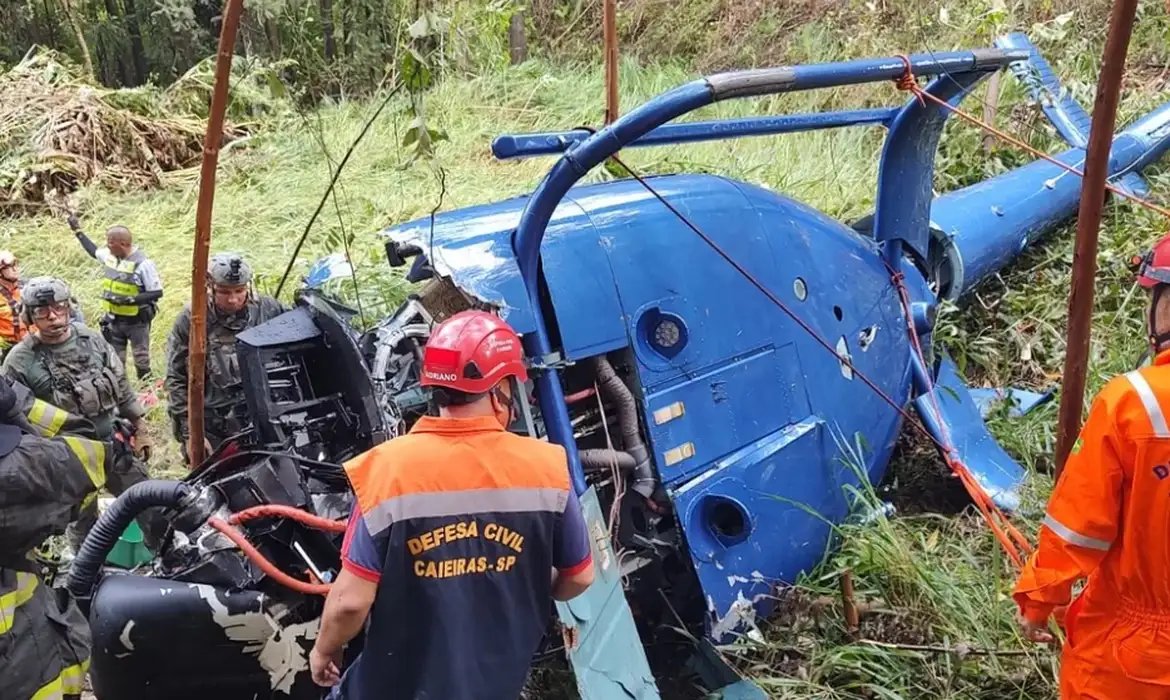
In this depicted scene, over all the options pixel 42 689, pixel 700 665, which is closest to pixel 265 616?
pixel 42 689

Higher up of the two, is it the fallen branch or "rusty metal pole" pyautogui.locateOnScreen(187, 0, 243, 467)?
"rusty metal pole" pyautogui.locateOnScreen(187, 0, 243, 467)

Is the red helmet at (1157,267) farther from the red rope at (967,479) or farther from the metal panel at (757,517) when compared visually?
the metal panel at (757,517)

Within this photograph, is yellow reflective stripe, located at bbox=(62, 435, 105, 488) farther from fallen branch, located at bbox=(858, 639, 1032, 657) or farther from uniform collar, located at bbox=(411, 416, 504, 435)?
fallen branch, located at bbox=(858, 639, 1032, 657)

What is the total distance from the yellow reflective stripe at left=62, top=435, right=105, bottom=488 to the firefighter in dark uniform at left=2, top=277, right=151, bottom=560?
7.10 feet

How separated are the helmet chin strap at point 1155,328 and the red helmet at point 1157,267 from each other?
17 millimetres

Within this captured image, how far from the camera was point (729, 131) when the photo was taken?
364cm

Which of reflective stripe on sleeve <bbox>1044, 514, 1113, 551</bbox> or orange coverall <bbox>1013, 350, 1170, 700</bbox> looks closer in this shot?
orange coverall <bbox>1013, 350, 1170, 700</bbox>

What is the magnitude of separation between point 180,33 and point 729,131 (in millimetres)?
15185

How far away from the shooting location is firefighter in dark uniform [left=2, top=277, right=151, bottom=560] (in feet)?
16.0

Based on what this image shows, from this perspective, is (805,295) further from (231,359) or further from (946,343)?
(231,359)

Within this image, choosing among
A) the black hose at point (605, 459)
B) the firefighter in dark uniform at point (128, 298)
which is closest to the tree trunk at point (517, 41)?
the firefighter in dark uniform at point (128, 298)

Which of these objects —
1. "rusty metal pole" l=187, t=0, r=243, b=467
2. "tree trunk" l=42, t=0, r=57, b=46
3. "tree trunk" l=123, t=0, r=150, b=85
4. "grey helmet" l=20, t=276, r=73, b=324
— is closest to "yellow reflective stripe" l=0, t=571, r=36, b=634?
"rusty metal pole" l=187, t=0, r=243, b=467

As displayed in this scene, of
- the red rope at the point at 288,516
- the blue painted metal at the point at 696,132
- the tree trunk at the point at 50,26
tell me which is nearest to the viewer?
the red rope at the point at 288,516

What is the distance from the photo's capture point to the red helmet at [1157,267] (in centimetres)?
203
